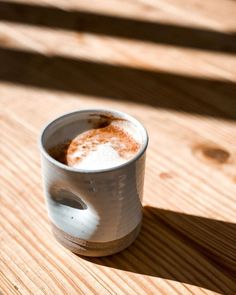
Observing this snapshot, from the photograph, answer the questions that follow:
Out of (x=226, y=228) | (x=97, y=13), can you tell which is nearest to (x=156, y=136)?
(x=226, y=228)

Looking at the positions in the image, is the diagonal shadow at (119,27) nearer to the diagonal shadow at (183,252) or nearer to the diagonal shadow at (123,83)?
the diagonal shadow at (123,83)

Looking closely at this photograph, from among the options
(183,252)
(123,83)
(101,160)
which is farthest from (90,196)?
(123,83)

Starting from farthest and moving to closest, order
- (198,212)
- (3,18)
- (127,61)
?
(3,18) → (127,61) → (198,212)

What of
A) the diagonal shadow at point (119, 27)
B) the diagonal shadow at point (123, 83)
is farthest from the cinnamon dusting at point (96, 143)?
the diagonal shadow at point (119, 27)

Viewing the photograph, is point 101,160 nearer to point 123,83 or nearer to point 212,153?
point 212,153

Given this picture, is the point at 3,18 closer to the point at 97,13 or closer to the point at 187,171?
the point at 97,13

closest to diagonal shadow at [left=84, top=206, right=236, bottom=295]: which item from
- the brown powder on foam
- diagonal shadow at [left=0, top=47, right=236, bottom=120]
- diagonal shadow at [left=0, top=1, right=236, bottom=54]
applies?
the brown powder on foam
